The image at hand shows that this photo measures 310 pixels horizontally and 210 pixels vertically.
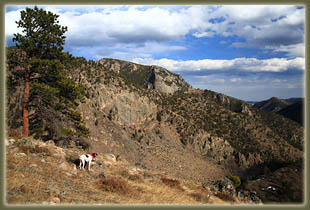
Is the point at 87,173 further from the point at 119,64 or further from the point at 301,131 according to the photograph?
the point at 119,64

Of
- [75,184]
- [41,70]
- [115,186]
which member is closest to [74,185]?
[75,184]

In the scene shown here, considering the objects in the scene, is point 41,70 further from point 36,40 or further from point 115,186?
point 115,186

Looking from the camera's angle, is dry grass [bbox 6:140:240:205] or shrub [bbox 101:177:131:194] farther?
shrub [bbox 101:177:131:194]

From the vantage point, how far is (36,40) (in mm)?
Answer: 15570

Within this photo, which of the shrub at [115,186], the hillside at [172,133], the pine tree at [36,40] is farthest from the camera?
the hillside at [172,133]

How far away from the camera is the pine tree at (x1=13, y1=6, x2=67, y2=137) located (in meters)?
15.2

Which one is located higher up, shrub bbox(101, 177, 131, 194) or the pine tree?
the pine tree

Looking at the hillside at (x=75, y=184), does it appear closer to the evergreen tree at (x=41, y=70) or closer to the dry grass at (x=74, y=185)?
the dry grass at (x=74, y=185)

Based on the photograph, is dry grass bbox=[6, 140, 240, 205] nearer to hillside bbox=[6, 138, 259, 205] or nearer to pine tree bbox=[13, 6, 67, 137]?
hillside bbox=[6, 138, 259, 205]

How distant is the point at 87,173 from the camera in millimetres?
10742

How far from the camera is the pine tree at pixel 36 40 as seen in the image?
15.2 metres

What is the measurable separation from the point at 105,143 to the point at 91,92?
13.3 m

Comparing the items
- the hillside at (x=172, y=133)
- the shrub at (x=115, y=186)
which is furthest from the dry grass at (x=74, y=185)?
the hillside at (x=172, y=133)

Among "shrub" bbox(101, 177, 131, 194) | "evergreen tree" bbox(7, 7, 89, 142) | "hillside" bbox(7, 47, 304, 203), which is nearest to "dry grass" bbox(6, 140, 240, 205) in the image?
"shrub" bbox(101, 177, 131, 194)
